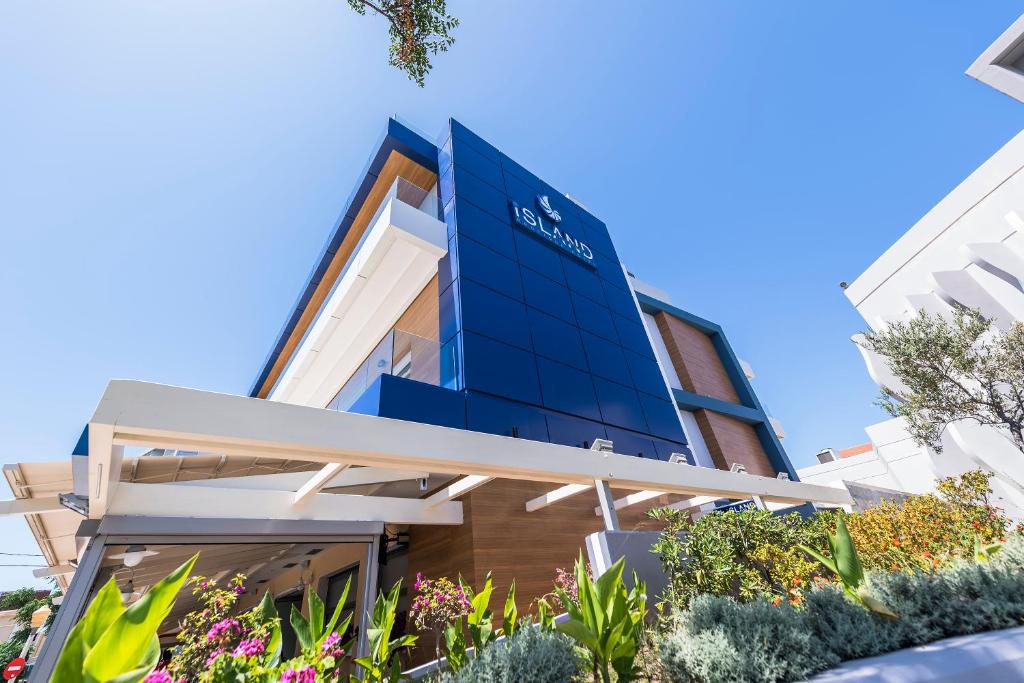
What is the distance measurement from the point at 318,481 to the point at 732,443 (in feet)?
47.1

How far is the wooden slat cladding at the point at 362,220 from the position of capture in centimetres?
1152

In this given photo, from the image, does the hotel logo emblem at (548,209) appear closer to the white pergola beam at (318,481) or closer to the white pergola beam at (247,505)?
the white pergola beam at (247,505)

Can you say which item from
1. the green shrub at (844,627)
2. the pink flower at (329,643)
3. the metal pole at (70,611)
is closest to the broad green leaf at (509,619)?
the pink flower at (329,643)

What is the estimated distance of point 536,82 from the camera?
1076 cm

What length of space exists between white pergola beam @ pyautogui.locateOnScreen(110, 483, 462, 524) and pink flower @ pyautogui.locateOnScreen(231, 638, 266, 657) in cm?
254

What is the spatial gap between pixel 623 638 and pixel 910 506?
618 centimetres

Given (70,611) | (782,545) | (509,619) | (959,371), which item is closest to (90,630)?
(509,619)

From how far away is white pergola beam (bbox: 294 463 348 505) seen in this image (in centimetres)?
439

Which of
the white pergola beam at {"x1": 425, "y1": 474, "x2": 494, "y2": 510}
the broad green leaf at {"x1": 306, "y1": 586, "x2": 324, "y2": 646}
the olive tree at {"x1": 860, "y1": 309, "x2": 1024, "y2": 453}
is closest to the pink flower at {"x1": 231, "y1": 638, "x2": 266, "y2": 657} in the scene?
the broad green leaf at {"x1": 306, "y1": 586, "x2": 324, "y2": 646}

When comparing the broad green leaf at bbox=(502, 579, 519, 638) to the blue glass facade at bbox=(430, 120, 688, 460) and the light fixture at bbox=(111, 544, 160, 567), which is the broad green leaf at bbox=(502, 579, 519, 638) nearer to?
the blue glass facade at bbox=(430, 120, 688, 460)

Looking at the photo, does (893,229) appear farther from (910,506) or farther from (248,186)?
(248,186)

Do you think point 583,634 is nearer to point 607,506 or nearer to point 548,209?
point 607,506

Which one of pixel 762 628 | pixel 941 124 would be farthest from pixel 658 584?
pixel 941 124

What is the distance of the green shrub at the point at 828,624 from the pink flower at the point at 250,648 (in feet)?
10.2
